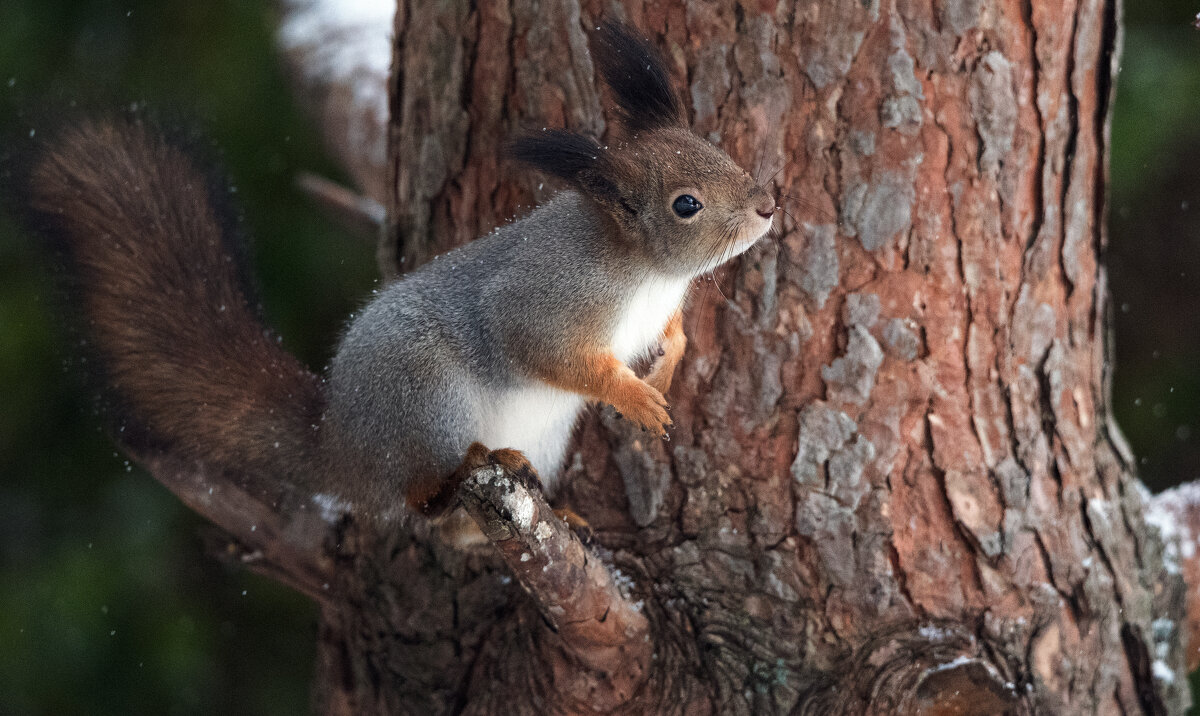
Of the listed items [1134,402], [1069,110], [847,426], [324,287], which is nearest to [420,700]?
[847,426]

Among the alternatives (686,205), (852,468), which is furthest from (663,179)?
(852,468)

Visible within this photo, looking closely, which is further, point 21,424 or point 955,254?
point 21,424

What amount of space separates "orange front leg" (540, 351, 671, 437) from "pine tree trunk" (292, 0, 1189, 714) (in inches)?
4.7

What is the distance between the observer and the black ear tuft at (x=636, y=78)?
981mm

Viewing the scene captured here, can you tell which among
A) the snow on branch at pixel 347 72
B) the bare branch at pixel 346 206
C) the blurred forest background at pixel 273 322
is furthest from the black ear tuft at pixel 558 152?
the blurred forest background at pixel 273 322

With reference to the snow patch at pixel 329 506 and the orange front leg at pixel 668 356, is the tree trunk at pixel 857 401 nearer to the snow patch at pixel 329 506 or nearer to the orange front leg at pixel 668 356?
the orange front leg at pixel 668 356

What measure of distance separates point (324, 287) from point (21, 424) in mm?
633

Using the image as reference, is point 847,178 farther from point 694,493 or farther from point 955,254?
point 694,493

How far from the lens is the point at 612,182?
1.05 m

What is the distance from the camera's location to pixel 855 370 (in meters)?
1.17

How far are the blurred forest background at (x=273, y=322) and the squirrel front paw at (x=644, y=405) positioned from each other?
1.01m

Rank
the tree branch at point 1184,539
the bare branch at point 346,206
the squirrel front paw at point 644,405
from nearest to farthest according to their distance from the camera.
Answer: the squirrel front paw at point 644,405
the tree branch at point 1184,539
the bare branch at point 346,206

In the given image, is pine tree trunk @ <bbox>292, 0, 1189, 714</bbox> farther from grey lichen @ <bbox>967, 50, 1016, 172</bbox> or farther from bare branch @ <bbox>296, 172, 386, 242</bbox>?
bare branch @ <bbox>296, 172, 386, 242</bbox>

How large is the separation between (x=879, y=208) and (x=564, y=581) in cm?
50
